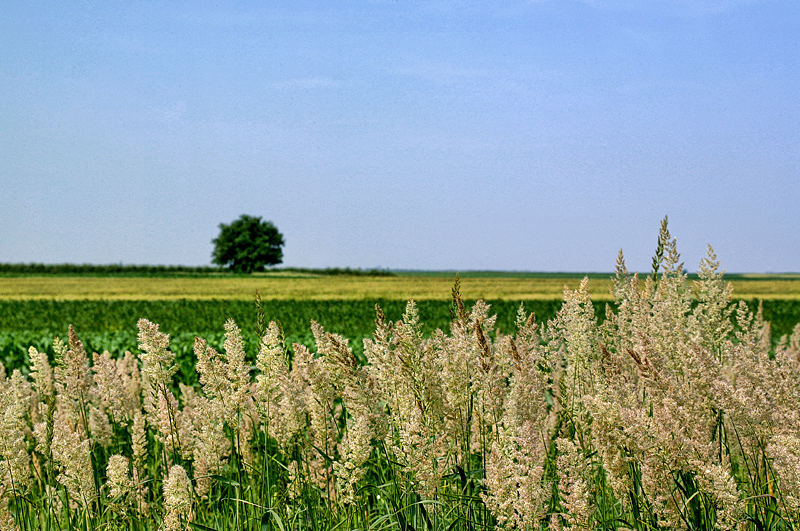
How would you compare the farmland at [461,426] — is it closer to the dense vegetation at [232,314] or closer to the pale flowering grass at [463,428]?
the pale flowering grass at [463,428]

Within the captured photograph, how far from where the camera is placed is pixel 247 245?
125 meters

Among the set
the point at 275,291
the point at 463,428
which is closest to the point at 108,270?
the point at 275,291

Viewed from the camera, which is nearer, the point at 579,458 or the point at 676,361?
the point at 579,458

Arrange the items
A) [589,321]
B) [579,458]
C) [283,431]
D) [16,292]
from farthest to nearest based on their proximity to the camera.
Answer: [16,292]
[589,321]
[283,431]
[579,458]

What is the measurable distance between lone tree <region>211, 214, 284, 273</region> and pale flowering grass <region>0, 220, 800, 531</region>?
117823 mm

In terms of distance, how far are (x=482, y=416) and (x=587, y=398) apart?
96 centimetres

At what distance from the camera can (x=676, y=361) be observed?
362 centimetres

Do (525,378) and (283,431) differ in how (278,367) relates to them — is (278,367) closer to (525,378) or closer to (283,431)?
(283,431)

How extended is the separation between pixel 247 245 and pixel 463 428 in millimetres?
124449

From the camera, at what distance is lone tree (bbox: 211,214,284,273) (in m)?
122

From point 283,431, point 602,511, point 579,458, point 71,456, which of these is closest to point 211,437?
point 283,431

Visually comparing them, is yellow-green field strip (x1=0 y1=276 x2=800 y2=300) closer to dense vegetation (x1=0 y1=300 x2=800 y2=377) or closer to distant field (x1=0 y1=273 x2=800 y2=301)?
distant field (x1=0 y1=273 x2=800 y2=301)

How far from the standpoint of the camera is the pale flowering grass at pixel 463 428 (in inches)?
110

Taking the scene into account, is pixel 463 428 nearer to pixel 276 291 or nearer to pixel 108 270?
pixel 276 291
